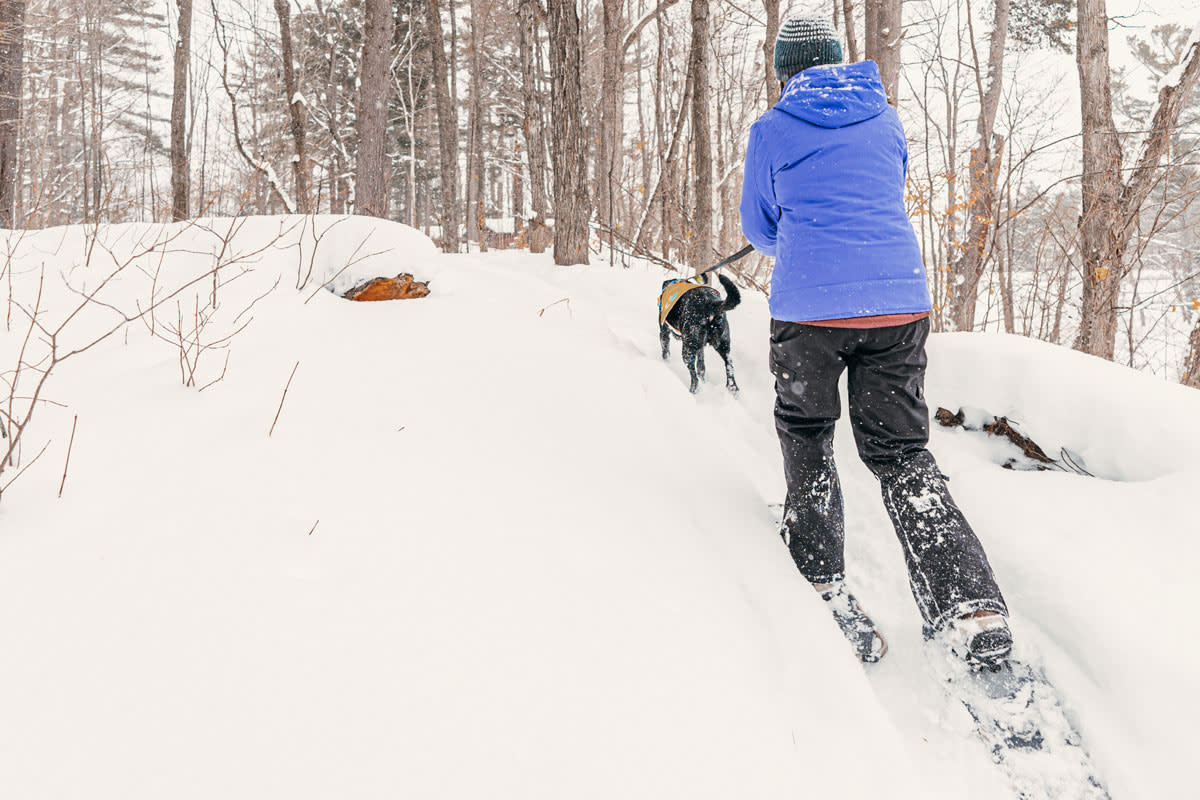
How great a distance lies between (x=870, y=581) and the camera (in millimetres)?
2297

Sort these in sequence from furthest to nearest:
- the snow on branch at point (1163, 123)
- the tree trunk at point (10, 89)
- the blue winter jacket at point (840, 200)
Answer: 1. the tree trunk at point (10, 89)
2. the snow on branch at point (1163, 123)
3. the blue winter jacket at point (840, 200)

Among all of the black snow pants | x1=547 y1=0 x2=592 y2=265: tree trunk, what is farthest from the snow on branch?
x1=547 y1=0 x2=592 y2=265: tree trunk

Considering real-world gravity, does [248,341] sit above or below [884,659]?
above

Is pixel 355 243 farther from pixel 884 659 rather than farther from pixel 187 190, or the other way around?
pixel 187 190

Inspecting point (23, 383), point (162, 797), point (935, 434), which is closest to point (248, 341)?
point (23, 383)

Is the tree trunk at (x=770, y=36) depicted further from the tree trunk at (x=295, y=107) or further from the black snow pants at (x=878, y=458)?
the tree trunk at (x=295, y=107)

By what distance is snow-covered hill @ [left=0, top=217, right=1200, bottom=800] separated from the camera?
1150 millimetres

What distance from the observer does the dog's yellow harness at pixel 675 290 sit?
3496mm

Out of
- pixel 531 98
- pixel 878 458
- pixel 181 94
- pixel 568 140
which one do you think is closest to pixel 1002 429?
pixel 878 458

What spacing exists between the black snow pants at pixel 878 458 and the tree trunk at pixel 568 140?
3.98 m

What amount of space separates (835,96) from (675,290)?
1.68 meters

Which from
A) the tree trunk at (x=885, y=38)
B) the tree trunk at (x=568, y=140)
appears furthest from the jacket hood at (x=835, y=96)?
the tree trunk at (x=885, y=38)

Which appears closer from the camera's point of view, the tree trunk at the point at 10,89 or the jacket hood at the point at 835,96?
the jacket hood at the point at 835,96

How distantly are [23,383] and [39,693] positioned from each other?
178cm
